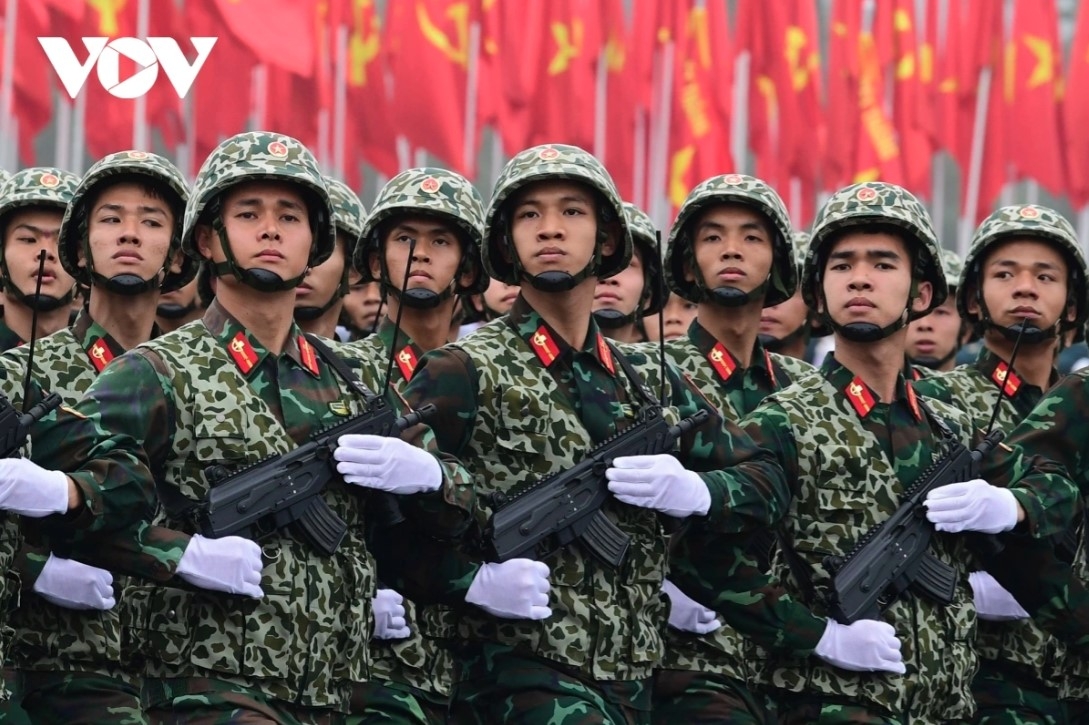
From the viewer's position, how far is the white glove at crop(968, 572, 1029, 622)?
1013 centimetres

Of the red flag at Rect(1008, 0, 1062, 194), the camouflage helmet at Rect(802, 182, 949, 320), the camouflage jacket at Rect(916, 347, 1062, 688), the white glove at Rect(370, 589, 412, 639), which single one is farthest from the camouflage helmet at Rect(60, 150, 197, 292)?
the red flag at Rect(1008, 0, 1062, 194)

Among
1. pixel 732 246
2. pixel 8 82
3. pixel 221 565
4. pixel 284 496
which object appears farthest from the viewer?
pixel 8 82

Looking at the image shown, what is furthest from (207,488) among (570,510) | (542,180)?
(542,180)

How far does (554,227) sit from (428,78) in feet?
66.0

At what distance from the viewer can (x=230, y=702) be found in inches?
276

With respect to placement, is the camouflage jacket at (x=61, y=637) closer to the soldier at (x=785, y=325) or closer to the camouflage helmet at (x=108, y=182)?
the camouflage helmet at (x=108, y=182)

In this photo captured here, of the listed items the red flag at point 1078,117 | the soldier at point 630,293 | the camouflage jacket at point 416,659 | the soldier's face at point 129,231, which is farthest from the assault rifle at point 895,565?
the red flag at point 1078,117

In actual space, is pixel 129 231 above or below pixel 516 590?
above

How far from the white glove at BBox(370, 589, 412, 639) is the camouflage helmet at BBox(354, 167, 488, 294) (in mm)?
2600

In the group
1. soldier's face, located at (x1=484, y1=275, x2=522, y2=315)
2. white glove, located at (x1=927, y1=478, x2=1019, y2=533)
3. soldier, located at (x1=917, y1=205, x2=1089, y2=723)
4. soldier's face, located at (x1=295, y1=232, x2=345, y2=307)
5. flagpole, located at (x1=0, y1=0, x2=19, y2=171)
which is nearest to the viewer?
white glove, located at (x1=927, y1=478, x2=1019, y2=533)

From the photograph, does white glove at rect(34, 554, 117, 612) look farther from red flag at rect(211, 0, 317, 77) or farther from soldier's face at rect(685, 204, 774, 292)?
red flag at rect(211, 0, 317, 77)

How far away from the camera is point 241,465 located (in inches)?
286

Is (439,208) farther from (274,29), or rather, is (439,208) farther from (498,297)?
(274,29)

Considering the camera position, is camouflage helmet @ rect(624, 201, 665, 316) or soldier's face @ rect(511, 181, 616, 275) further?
camouflage helmet @ rect(624, 201, 665, 316)
